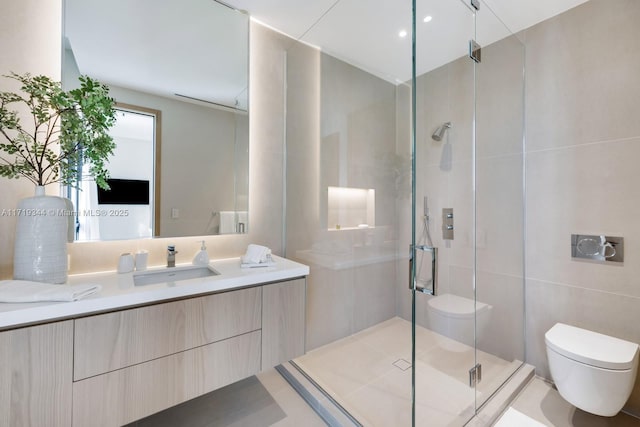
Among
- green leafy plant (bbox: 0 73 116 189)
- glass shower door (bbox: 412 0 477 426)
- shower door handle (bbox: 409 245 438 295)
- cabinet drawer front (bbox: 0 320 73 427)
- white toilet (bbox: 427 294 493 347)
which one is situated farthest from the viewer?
white toilet (bbox: 427 294 493 347)

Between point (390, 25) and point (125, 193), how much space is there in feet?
6.09

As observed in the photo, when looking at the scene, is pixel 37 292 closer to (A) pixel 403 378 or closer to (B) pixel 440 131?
(A) pixel 403 378

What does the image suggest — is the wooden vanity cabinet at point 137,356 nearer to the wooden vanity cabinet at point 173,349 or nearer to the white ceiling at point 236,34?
the wooden vanity cabinet at point 173,349

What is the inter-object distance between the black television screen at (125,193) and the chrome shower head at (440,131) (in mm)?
1671

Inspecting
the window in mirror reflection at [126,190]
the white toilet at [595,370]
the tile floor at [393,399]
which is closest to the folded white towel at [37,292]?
the window in mirror reflection at [126,190]

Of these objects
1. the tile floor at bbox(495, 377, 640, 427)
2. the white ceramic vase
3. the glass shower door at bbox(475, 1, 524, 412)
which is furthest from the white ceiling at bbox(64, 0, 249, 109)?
the tile floor at bbox(495, 377, 640, 427)

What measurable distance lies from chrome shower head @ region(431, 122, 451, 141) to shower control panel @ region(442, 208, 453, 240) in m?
0.42

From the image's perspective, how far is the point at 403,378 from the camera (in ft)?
5.24

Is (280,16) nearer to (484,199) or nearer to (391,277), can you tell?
(484,199)

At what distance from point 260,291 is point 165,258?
0.67 m

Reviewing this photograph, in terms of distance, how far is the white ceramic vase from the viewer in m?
1.07

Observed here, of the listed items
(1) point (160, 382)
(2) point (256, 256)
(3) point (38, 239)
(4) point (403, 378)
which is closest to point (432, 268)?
(4) point (403, 378)

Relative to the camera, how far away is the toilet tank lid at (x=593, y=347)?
132 centimetres

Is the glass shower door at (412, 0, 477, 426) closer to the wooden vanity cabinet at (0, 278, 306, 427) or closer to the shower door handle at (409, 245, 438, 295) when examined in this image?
the shower door handle at (409, 245, 438, 295)
